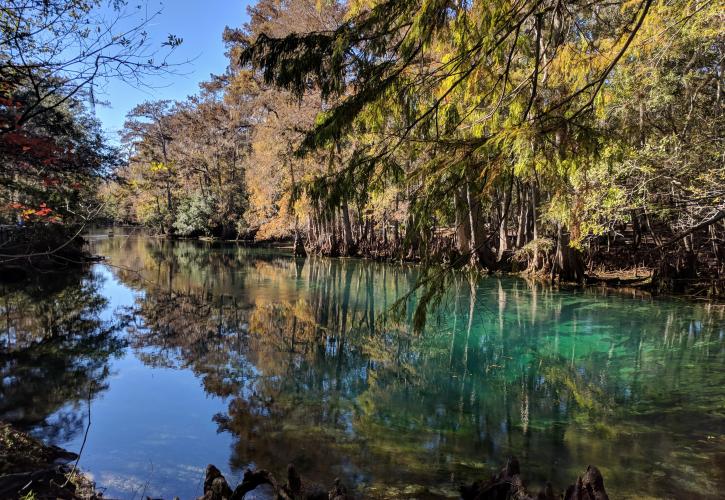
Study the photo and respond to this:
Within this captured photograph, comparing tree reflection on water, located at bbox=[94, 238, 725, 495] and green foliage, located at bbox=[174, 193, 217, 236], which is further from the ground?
green foliage, located at bbox=[174, 193, 217, 236]

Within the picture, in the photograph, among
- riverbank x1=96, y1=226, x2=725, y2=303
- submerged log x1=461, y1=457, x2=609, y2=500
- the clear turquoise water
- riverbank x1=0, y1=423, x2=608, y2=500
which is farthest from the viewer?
riverbank x1=96, y1=226, x2=725, y2=303

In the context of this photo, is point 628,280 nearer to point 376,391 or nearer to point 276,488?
point 376,391

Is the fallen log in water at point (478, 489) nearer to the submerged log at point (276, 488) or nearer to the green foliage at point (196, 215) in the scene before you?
the submerged log at point (276, 488)

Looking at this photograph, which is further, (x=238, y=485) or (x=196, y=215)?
(x=196, y=215)

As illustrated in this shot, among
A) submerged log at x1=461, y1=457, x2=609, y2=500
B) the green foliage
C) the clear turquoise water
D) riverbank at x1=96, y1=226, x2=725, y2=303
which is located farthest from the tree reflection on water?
the green foliage

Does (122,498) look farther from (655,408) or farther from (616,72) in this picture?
(616,72)

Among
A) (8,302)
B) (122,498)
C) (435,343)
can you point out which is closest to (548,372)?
(435,343)

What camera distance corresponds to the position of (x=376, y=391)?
250 inches

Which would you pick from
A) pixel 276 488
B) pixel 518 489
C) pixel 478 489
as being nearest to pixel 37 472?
pixel 276 488

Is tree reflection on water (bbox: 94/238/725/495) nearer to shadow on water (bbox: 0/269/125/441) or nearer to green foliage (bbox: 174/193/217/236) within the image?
shadow on water (bbox: 0/269/125/441)

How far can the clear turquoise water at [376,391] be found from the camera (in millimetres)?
4379

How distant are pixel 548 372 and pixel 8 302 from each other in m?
13.7

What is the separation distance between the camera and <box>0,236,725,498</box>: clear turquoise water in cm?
438

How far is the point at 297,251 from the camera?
2762 cm
